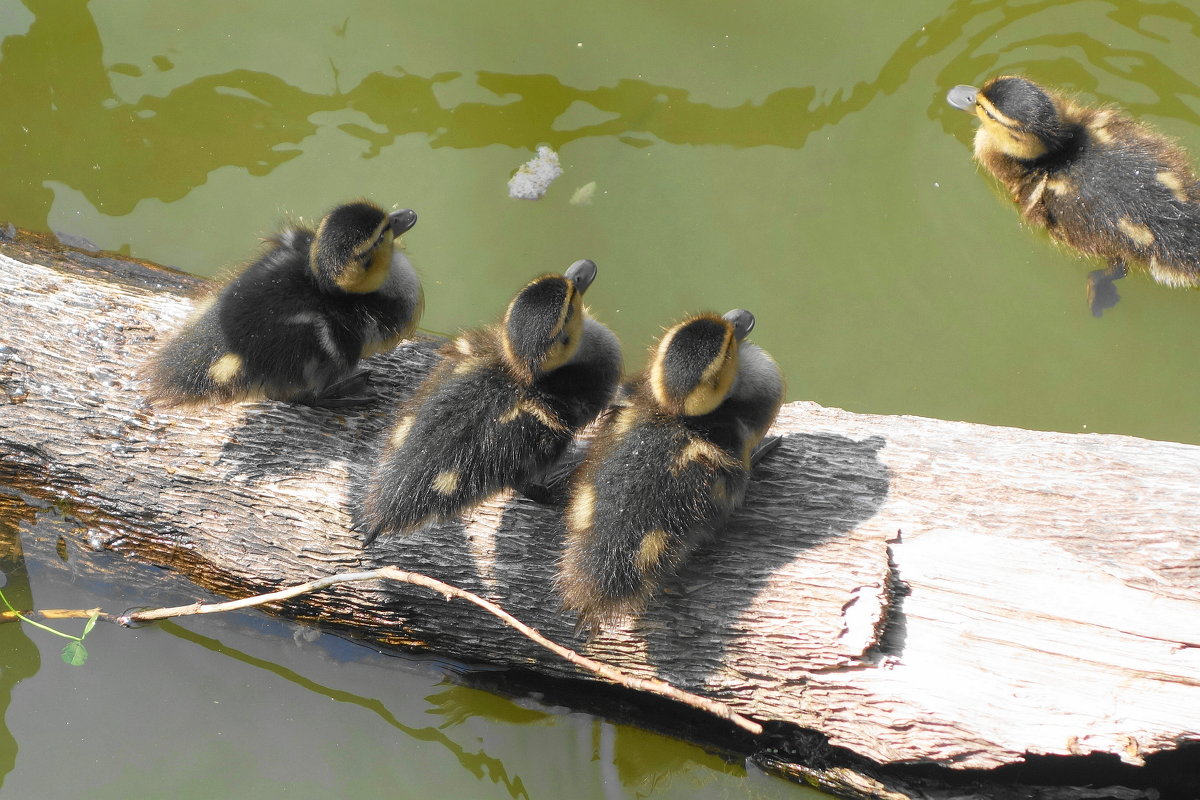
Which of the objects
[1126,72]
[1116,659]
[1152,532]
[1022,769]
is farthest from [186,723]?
[1126,72]

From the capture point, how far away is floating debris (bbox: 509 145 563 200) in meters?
3.62

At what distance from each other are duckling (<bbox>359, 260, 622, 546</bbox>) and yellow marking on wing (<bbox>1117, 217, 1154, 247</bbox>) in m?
2.06

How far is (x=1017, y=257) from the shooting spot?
3.49 metres

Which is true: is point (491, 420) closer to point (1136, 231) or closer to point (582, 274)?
point (582, 274)

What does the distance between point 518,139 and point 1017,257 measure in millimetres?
2059

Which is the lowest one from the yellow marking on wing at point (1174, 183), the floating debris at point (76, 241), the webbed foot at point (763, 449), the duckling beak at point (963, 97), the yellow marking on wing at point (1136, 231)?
the webbed foot at point (763, 449)

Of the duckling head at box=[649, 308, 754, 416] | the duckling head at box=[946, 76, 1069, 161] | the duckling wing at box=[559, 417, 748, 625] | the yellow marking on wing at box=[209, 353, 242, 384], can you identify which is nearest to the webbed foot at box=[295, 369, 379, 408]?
the yellow marking on wing at box=[209, 353, 242, 384]

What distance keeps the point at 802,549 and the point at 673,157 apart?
6.42ft

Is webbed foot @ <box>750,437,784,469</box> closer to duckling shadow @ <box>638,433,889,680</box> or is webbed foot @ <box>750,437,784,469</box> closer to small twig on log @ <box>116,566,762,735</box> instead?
duckling shadow @ <box>638,433,889,680</box>

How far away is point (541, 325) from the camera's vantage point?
225cm

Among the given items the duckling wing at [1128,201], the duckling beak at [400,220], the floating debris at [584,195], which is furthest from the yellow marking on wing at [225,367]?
the duckling wing at [1128,201]

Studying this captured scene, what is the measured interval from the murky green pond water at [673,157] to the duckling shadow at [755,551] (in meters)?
1.06

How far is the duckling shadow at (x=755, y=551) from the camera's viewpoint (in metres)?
2.32

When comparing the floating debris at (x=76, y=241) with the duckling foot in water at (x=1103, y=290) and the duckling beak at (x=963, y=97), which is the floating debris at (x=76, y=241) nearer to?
the duckling beak at (x=963, y=97)
